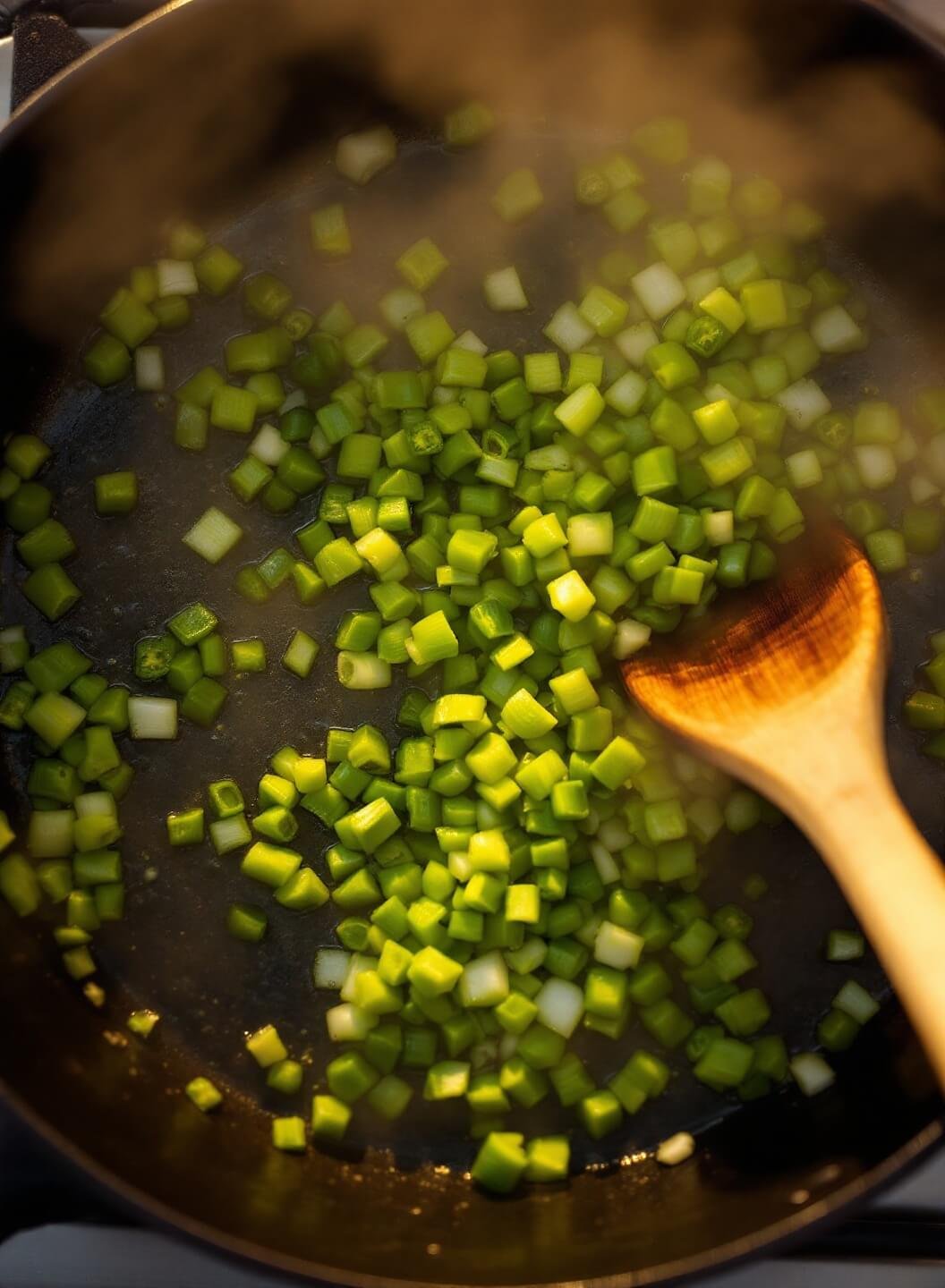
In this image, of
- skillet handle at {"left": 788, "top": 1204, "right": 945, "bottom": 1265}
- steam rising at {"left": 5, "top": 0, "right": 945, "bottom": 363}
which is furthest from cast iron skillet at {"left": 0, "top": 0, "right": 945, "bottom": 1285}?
skillet handle at {"left": 788, "top": 1204, "right": 945, "bottom": 1265}

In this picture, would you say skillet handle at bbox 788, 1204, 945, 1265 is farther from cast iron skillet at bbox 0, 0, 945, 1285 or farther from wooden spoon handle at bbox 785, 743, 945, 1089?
wooden spoon handle at bbox 785, 743, 945, 1089

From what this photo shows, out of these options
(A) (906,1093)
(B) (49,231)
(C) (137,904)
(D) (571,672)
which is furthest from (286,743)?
(A) (906,1093)

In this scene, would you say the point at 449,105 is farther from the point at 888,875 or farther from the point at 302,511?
the point at 888,875

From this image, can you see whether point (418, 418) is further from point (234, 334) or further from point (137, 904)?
point (137, 904)

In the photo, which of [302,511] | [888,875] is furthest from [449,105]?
[888,875]

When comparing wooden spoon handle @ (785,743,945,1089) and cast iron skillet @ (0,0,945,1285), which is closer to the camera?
wooden spoon handle @ (785,743,945,1089)

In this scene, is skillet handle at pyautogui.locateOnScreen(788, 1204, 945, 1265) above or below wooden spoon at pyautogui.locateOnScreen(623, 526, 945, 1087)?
below

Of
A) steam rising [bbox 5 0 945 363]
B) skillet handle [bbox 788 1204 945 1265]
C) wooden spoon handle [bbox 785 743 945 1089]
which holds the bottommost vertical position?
skillet handle [bbox 788 1204 945 1265]
